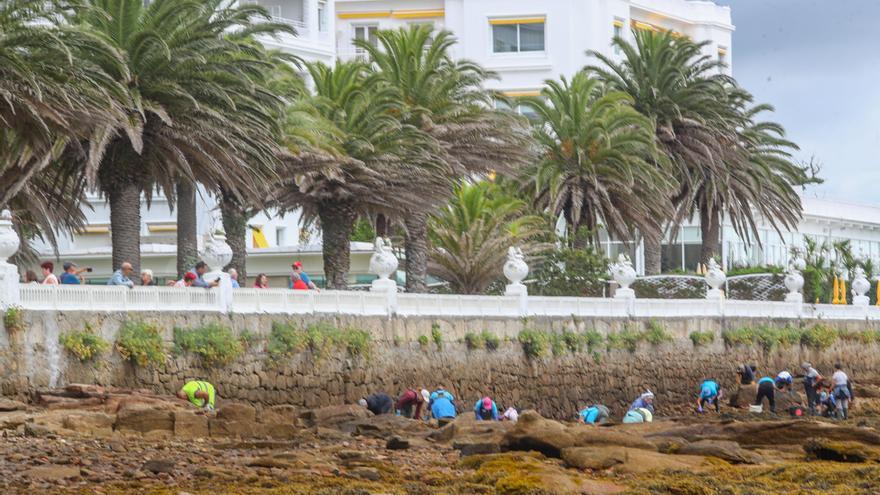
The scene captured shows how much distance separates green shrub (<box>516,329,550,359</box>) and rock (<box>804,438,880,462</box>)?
16187mm

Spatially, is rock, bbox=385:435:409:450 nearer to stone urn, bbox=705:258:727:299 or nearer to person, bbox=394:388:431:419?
person, bbox=394:388:431:419

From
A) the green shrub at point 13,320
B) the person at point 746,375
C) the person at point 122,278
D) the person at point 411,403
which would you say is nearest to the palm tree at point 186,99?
the person at point 122,278

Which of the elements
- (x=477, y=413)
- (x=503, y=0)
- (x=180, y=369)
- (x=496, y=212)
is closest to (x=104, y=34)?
(x=180, y=369)

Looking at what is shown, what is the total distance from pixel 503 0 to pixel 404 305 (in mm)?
47654

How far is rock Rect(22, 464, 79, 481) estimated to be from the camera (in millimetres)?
21234

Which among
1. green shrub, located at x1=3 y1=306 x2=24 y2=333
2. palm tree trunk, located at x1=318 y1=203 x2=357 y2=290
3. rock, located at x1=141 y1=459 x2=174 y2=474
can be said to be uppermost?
palm tree trunk, located at x1=318 y1=203 x2=357 y2=290

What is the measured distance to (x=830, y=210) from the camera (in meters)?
85.8

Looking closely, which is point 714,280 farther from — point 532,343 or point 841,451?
point 841,451

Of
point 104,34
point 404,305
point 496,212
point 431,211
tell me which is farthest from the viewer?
point 496,212

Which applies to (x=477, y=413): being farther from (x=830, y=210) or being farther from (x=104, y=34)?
(x=830, y=210)

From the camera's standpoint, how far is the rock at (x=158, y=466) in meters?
22.2

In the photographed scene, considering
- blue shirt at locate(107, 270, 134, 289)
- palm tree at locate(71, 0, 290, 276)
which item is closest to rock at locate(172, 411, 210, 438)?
blue shirt at locate(107, 270, 134, 289)

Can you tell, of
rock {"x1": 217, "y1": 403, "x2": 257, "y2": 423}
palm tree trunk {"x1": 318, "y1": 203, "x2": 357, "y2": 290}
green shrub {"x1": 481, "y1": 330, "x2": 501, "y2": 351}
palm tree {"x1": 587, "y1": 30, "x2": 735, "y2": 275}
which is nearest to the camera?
rock {"x1": 217, "y1": 403, "x2": 257, "y2": 423}

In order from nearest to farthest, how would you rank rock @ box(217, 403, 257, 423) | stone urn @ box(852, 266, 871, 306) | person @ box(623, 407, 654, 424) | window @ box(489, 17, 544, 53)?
rock @ box(217, 403, 257, 423) → person @ box(623, 407, 654, 424) → stone urn @ box(852, 266, 871, 306) → window @ box(489, 17, 544, 53)
